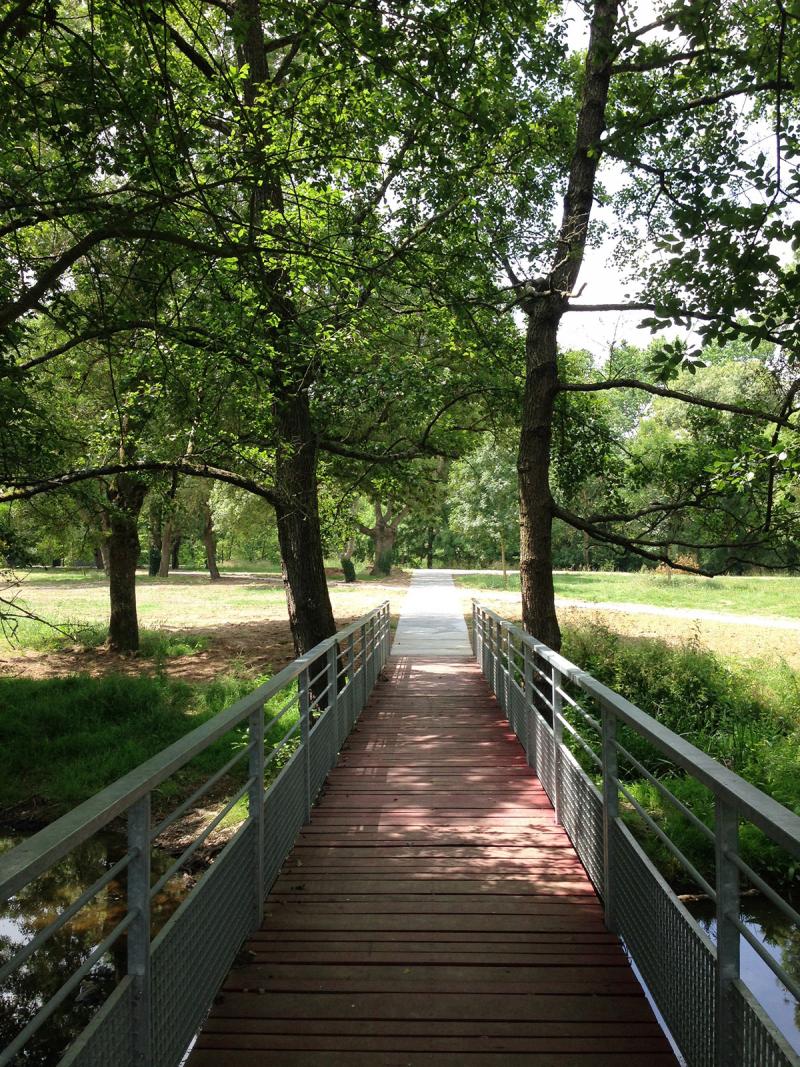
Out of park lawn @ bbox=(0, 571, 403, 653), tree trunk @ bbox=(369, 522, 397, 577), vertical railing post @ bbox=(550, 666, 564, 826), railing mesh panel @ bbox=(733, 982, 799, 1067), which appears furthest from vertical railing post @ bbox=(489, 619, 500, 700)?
tree trunk @ bbox=(369, 522, 397, 577)

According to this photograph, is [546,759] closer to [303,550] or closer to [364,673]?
[364,673]

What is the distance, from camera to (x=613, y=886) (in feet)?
13.3

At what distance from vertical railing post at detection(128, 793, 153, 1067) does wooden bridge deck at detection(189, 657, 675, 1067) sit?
0.66m

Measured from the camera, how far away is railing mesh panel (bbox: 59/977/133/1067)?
6.78ft

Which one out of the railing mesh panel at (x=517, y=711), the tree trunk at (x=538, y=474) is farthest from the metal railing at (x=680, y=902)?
the tree trunk at (x=538, y=474)

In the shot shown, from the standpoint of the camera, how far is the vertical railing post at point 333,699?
701cm

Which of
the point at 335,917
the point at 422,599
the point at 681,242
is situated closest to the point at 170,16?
the point at 681,242

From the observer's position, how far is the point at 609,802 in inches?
161

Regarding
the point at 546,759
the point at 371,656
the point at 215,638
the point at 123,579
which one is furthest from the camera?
the point at 215,638

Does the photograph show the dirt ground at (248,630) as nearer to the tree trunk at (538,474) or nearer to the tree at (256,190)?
the tree at (256,190)

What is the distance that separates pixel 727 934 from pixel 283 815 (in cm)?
303

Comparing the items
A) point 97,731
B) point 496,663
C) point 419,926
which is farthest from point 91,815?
point 97,731

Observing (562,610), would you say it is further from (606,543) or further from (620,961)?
(620,961)

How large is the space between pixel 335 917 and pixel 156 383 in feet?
23.8
